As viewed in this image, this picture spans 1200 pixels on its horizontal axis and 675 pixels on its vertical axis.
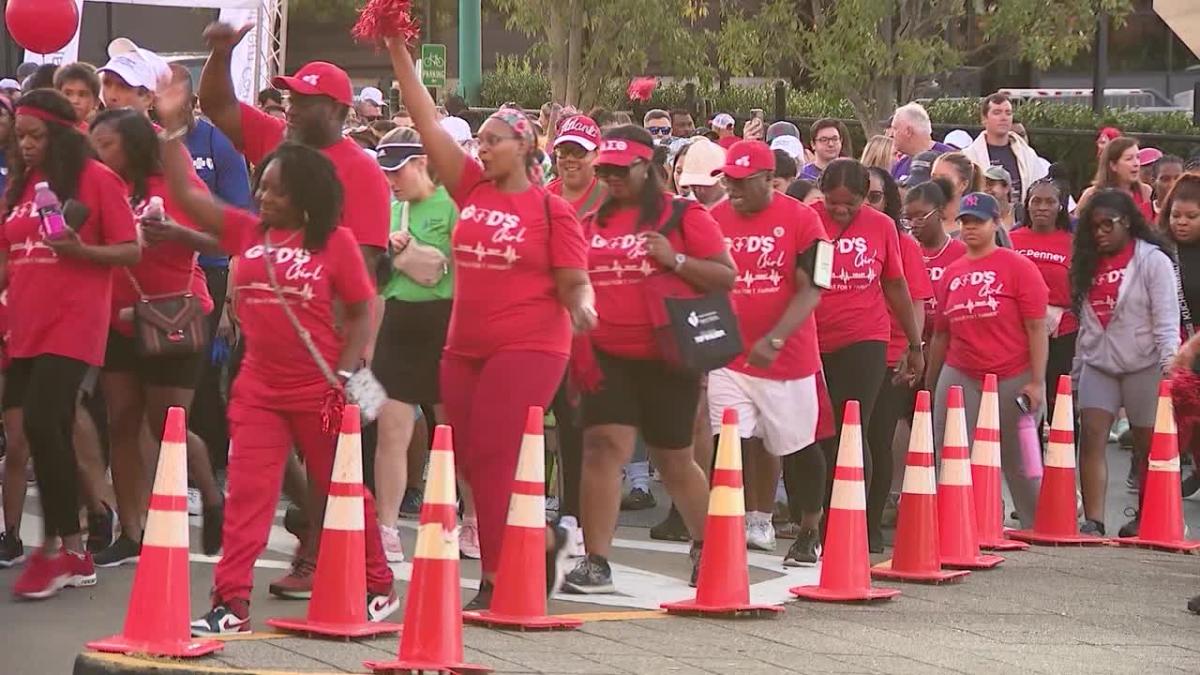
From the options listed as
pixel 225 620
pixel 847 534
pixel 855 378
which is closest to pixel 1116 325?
pixel 855 378

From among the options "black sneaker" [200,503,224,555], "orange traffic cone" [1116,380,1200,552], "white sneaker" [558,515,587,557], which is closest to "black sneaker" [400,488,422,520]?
"white sneaker" [558,515,587,557]

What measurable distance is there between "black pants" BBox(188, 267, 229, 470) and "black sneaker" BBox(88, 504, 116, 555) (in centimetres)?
72

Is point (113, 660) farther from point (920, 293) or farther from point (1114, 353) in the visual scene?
point (1114, 353)

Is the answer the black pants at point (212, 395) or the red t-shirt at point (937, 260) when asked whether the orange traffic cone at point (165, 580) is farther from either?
the red t-shirt at point (937, 260)

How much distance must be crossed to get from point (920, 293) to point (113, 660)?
5.67m

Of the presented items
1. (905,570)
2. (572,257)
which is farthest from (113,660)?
(905,570)

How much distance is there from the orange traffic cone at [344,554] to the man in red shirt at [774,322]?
302cm

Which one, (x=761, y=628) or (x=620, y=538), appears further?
(x=620, y=538)

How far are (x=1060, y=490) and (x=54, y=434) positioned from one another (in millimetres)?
4901

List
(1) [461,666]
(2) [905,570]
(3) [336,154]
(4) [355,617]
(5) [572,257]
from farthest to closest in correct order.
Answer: (2) [905,570], (3) [336,154], (5) [572,257], (4) [355,617], (1) [461,666]

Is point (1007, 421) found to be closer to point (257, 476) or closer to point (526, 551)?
point (526, 551)

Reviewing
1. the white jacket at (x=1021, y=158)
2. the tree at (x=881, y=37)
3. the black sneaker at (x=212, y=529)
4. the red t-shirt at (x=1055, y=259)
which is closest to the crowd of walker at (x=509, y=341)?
the black sneaker at (x=212, y=529)

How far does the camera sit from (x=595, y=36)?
30875mm

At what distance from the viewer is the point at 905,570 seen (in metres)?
10.5
